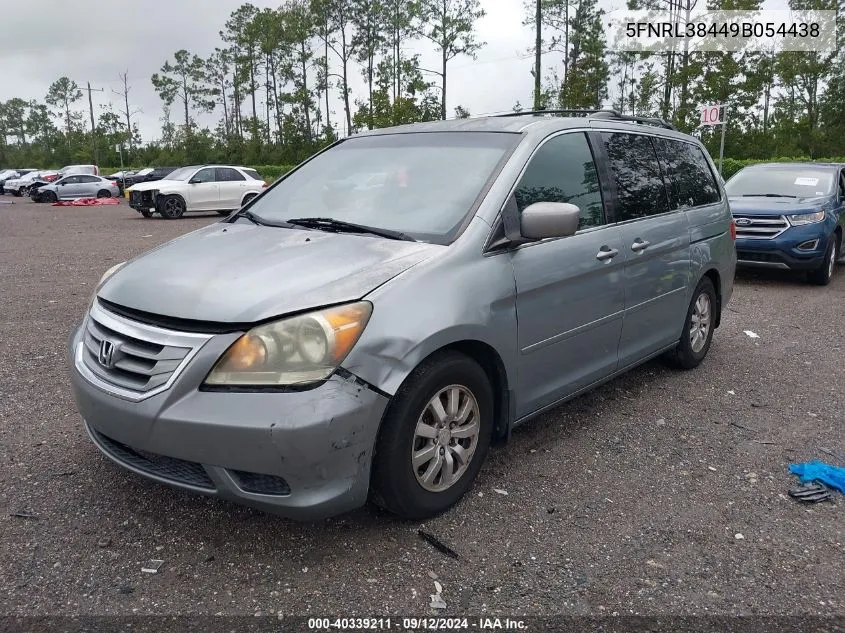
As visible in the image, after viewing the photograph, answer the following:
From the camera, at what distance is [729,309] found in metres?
7.81

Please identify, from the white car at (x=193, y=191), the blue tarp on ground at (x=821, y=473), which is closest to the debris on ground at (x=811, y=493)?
the blue tarp on ground at (x=821, y=473)

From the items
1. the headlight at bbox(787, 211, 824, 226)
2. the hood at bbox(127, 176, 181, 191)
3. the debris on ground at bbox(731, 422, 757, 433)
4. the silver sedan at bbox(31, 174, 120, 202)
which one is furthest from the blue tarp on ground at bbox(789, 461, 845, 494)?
the silver sedan at bbox(31, 174, 120, 202)

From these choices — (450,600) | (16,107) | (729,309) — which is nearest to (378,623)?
(450,600)

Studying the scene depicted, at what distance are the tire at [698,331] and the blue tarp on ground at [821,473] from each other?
158 centimetres

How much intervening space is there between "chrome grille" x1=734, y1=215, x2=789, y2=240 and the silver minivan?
17.6 feet

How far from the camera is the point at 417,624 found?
2.47 m

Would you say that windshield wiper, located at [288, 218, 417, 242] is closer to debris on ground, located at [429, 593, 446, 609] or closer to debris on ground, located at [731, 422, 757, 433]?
debris on ground, located at [429, 593, 446, 609]

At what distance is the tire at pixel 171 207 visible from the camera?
20.9m

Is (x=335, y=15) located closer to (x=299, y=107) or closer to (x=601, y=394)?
(x=299, y=107)

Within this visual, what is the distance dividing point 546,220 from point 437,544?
1.54m

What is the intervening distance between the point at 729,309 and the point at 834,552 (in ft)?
17.4

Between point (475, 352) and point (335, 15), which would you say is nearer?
point (475, 352)

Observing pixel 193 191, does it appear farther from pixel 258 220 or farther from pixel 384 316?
pixel 384 316

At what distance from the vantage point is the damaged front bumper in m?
2.53
